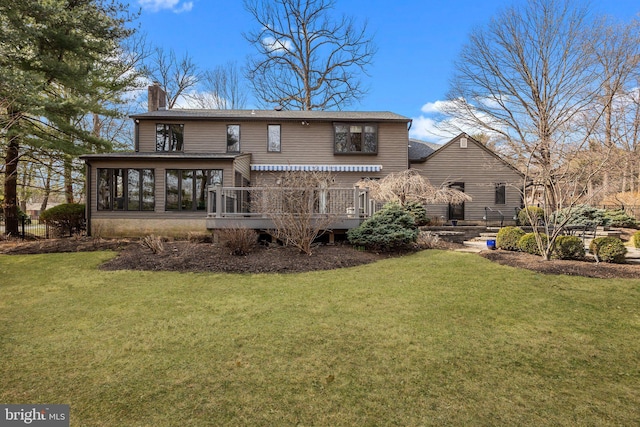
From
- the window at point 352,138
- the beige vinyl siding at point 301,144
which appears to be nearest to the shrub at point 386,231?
the beige vinyl siding at point 301,144

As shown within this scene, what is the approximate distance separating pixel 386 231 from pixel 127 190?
11.7 meters

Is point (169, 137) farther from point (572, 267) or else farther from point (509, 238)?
point (572, 267)

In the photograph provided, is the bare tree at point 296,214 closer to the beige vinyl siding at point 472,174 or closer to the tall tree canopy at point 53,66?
the tall tree canopy at point 53,66

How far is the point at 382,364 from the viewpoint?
4035mm

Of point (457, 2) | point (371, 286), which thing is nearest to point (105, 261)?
point (371, 286)

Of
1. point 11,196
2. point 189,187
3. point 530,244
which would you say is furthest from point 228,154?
point 530,244

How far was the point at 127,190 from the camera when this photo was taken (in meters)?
14.8

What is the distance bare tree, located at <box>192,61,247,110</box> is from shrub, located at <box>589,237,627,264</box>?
98.7 ft

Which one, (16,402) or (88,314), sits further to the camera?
(88,314)

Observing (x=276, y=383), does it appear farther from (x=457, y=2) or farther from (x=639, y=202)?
(x=639, y=202)

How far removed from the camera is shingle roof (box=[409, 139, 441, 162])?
20.5 meters

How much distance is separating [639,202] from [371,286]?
25257 millimetres

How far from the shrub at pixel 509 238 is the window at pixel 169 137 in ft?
53.2

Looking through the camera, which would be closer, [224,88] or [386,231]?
[386,231]
